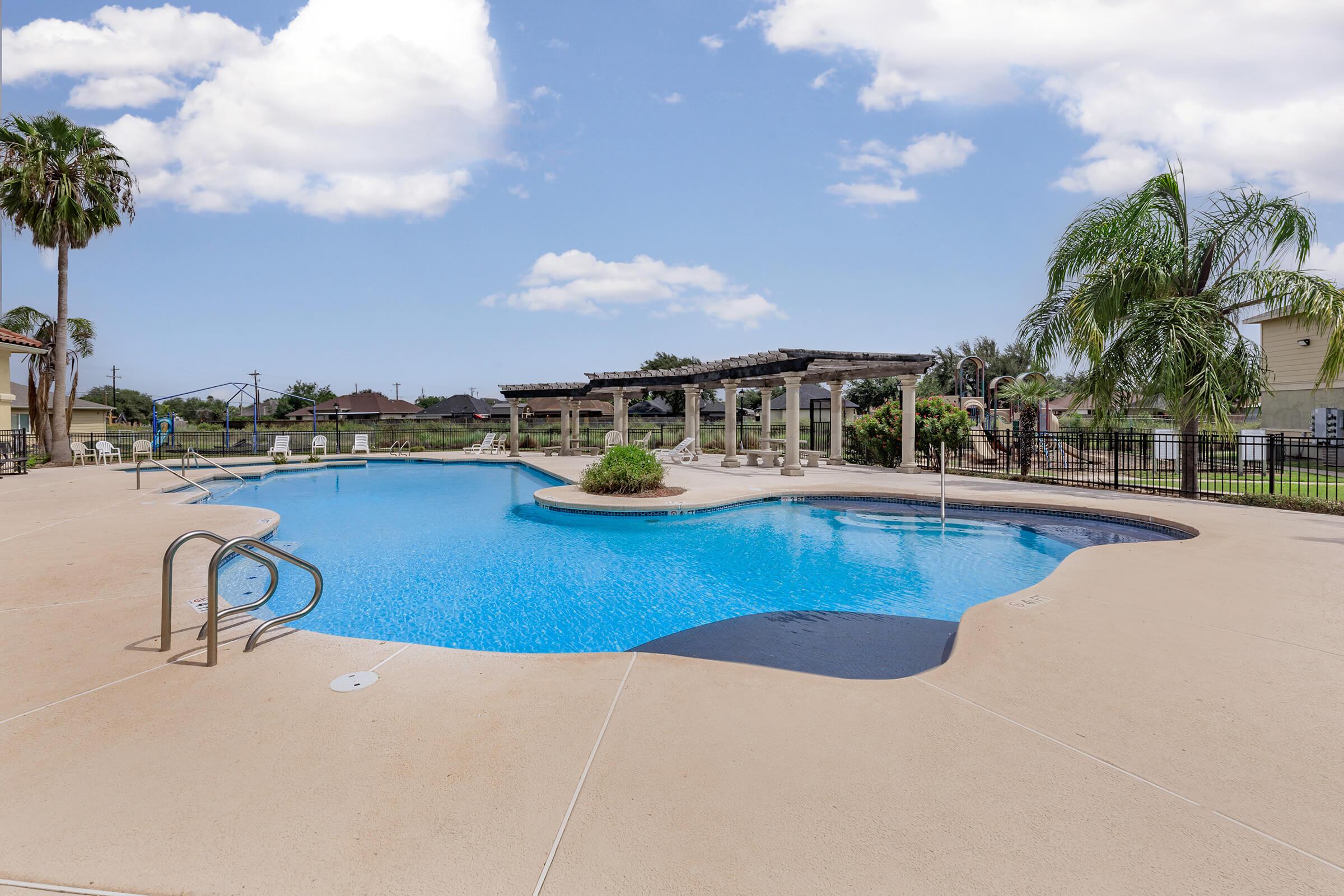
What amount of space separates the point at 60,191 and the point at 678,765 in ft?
80.8

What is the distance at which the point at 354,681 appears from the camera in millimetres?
3369

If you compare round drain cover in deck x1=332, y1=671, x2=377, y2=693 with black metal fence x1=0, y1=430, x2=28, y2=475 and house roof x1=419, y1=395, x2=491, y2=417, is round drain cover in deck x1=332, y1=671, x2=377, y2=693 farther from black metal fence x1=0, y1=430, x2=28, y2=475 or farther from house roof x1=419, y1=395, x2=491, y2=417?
house roof x1=419, y1=395, x2=491, y2=417

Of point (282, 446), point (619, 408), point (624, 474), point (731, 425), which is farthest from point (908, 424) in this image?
point (282, 446)

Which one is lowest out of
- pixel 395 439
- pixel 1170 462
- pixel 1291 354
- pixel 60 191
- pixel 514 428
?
pixel 1170 462

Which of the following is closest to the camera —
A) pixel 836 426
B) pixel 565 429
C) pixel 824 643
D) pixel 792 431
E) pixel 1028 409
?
pixel 824 643

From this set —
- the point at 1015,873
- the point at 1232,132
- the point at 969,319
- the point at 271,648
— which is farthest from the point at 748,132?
the point at 969,319

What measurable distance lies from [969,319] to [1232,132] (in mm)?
41824

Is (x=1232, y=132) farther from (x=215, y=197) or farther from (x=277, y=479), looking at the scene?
(x=215, y=197)

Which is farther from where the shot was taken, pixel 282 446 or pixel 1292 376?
pixel 282 446

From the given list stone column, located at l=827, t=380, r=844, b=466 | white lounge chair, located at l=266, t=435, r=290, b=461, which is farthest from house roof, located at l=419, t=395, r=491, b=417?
stone column, located at l=827, t=380, r=844, b=466

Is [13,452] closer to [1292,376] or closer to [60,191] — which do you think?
[60,191]

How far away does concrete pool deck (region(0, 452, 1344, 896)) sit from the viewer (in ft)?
6.28

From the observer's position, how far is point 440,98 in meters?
11.4

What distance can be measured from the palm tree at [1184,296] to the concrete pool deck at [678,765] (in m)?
9.02
